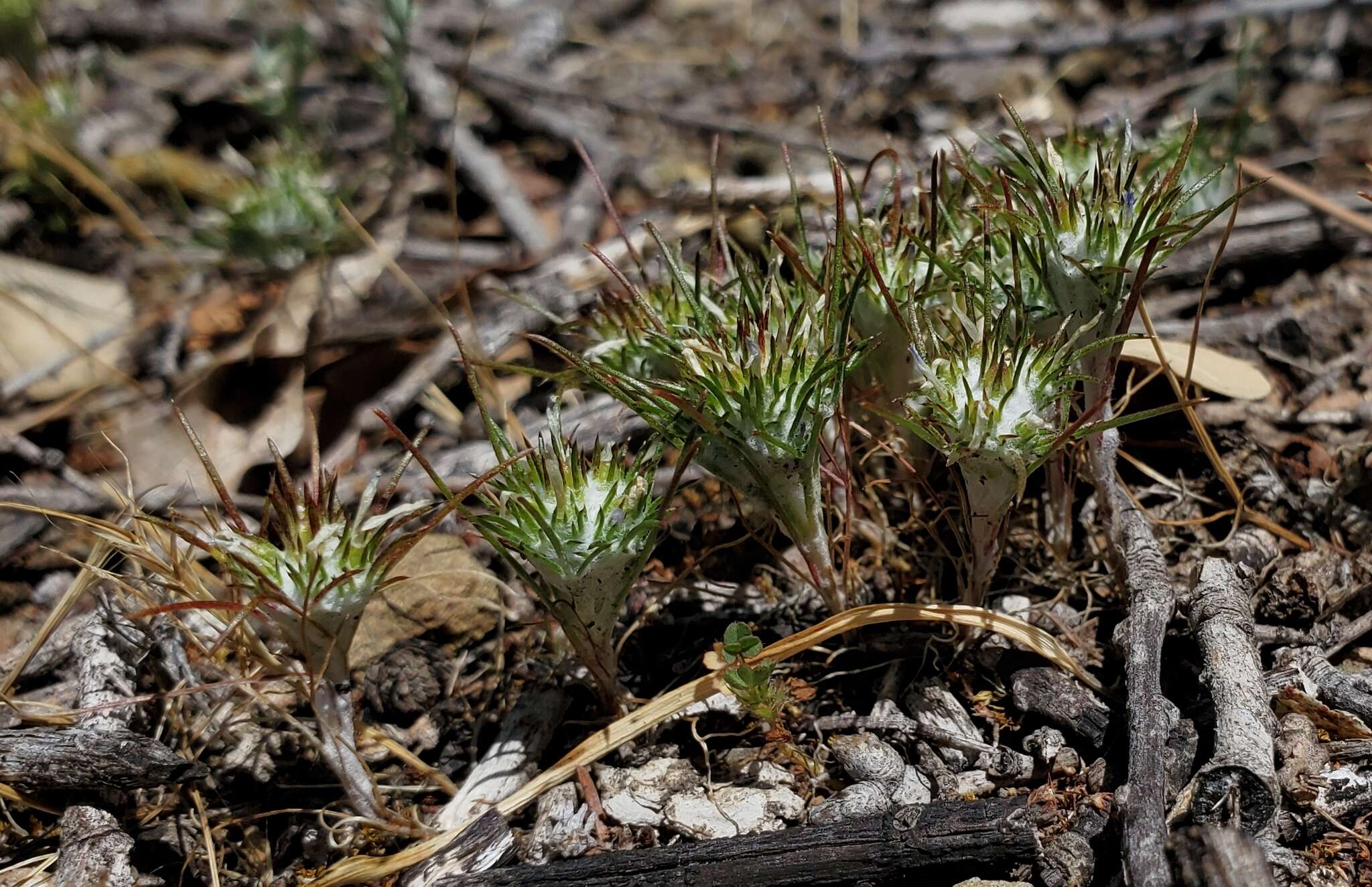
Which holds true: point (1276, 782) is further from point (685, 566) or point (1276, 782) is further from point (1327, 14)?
point (1327, 14)

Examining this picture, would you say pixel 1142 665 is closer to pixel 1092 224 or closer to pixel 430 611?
pixel 1092 224

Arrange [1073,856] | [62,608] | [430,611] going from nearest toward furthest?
[1073,856] < [62,608] < [430,611]

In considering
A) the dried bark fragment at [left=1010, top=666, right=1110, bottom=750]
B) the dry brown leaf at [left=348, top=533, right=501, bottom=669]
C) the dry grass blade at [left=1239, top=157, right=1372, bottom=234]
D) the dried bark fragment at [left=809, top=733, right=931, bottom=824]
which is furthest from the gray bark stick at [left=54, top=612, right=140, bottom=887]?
the dry grass blade at [left=1239, top=157, right=1372, bottom=234]

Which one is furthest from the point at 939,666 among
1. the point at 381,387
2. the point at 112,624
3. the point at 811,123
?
the point at 811,123

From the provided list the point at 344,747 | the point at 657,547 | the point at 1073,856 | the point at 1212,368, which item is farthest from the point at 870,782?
the point at 1212,368

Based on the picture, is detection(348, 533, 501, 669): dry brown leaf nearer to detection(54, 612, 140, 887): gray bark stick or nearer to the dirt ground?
the dirt ground

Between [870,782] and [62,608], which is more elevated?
[62,608]

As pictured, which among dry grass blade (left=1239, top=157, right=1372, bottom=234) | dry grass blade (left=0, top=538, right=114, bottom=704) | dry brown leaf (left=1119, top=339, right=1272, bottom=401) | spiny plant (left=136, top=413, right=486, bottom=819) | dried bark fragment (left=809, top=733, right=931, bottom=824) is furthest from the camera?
dry grass blade (left=1239, top=157, right=1372, bottom=234)
